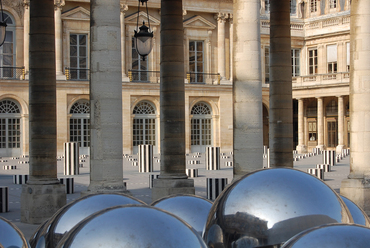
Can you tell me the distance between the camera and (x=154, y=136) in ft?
146

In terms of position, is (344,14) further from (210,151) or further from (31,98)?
(31,98)

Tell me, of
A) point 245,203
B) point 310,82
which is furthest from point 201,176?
point 310,82

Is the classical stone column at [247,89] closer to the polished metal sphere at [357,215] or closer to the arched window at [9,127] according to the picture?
the polished metal sphere at [357,215]

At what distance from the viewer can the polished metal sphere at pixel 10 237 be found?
444 centimetres

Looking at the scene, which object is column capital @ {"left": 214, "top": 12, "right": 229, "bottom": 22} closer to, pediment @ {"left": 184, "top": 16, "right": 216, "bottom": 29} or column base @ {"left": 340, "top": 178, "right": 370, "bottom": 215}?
pediment @ {"left": 184, "top": 16, "right": 216, "bottom": 29}

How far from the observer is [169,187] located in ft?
46.0

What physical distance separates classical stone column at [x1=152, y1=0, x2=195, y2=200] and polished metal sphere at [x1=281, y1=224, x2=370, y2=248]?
419 inches

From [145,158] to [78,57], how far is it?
59.4 feet

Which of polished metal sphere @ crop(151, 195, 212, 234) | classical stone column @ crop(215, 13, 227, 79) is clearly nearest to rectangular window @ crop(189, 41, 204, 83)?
classical stone column @ crop(215, 13, 227, 79)

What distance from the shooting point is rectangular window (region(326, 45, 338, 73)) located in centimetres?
4931

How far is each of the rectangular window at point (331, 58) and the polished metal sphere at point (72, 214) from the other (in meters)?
46.9

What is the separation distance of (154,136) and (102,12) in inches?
1344

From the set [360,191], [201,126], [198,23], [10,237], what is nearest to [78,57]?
[198,23]

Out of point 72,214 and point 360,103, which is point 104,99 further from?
point 72,214
